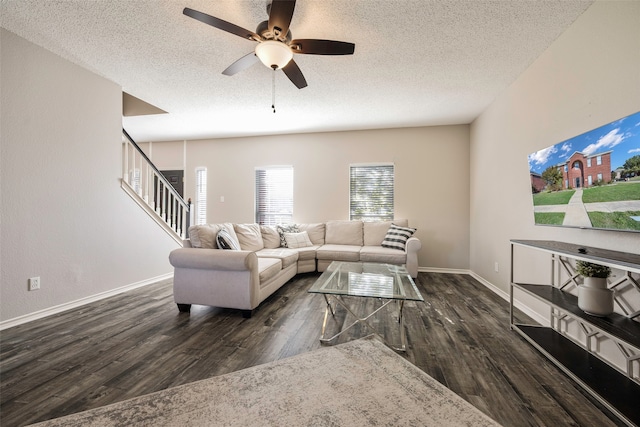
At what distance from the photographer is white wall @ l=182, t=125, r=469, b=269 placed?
4480 mm

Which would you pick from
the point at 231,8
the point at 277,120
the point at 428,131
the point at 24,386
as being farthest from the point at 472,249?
the point at 24,386

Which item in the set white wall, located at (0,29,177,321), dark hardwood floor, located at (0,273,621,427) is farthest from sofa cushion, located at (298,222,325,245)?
white wall, located at (0,29,177,321)

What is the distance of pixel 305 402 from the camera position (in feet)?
2.93

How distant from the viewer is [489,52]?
2428 millimetres

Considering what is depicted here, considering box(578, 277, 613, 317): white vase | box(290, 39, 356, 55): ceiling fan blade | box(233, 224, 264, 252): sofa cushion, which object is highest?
box(290, 39, 356, 55): ceiling fan blade

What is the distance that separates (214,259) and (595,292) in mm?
2919

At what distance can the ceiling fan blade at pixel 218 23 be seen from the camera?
1659 millimetres

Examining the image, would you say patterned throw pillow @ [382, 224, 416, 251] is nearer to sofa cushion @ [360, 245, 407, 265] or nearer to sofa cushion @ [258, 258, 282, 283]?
sofa cushion @ [360, 245, 407, 265]

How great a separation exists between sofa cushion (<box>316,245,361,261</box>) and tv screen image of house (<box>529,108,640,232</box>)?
7.47 ft

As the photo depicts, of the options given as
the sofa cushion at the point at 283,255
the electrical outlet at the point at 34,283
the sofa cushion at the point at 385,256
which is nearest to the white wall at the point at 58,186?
the electrical outlet at the point at 34,283

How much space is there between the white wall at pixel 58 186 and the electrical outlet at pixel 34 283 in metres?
0.03

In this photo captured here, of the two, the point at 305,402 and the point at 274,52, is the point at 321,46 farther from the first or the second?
the point at 305,402

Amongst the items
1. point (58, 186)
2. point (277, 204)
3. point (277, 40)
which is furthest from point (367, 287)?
point (277, 204)

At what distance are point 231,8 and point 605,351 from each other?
143 inches
